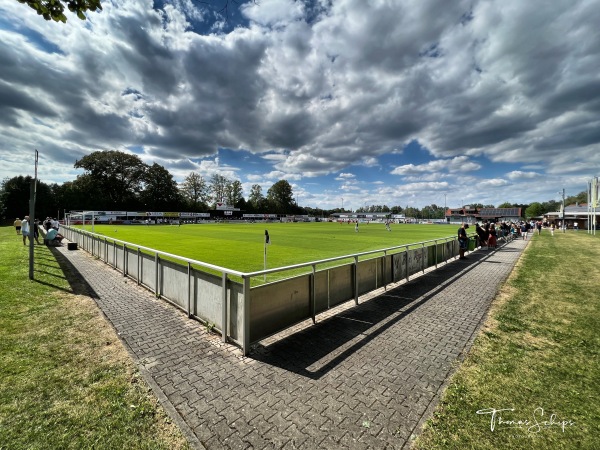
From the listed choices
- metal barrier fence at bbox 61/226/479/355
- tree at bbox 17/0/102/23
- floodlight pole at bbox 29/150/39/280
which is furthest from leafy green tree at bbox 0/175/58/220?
tree at bbox 17/0/102/23

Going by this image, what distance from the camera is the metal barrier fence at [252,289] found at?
4.58 m

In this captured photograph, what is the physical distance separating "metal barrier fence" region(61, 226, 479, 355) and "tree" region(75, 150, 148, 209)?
8844 cm

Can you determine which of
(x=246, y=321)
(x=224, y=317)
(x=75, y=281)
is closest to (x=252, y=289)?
(x=246, y=321)

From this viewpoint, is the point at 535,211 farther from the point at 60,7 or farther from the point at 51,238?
the point at 60,7

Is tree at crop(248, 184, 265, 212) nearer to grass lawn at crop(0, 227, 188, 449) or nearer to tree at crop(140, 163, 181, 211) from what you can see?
tree at crop(140, 163, 181, 211)

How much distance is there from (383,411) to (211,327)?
3.36 metres

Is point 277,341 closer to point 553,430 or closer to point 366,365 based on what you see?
point 366,365

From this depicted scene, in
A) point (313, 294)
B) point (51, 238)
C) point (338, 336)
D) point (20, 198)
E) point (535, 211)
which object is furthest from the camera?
point (535, 211)

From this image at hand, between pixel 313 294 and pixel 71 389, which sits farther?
pixel 313 294

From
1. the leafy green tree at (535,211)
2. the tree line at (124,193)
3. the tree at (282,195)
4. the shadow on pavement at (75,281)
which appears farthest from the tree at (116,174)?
the leafy green tree at (535,211)

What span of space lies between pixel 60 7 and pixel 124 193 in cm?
9689

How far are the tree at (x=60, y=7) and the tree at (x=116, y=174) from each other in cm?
9112

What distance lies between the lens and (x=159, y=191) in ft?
302

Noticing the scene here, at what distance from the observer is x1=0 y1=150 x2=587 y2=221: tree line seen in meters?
63.8
